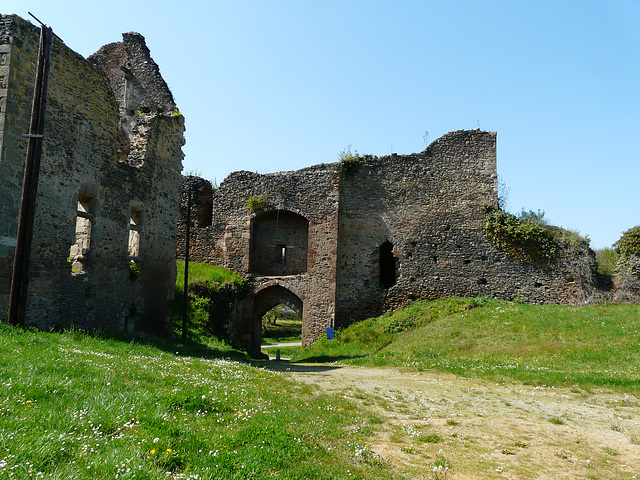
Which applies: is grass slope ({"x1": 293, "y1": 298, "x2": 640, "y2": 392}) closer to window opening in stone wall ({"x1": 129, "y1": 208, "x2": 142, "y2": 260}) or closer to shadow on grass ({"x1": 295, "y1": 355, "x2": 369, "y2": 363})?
shadow on grass ({"x1": 295, "y1": 355, "x2": 369, "y2": 363})

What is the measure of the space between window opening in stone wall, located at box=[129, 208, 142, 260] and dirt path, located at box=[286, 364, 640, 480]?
6535 millimetres

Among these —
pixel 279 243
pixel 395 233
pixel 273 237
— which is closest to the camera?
pixel 395 233

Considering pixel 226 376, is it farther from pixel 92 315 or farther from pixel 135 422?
pixel 92 315

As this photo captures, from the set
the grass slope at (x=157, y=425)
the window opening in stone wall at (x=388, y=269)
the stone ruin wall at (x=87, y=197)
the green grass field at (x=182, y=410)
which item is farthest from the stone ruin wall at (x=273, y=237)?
the grass slope at (x=157, y=425)

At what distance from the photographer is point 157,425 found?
4.15 metres

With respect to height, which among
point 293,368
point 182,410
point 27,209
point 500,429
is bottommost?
point 293,368

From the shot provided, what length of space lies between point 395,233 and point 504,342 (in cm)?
755

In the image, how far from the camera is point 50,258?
33.4 feet

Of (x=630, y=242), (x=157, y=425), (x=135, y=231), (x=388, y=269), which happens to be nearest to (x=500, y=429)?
(x=157, y=425)

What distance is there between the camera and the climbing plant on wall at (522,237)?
18.0m

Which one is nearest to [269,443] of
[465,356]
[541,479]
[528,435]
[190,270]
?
[541,479]

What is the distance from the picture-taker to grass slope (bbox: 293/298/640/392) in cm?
1045

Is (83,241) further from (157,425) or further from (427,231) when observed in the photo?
(427,231)

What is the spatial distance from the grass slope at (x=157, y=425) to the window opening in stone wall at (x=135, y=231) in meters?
6.20
